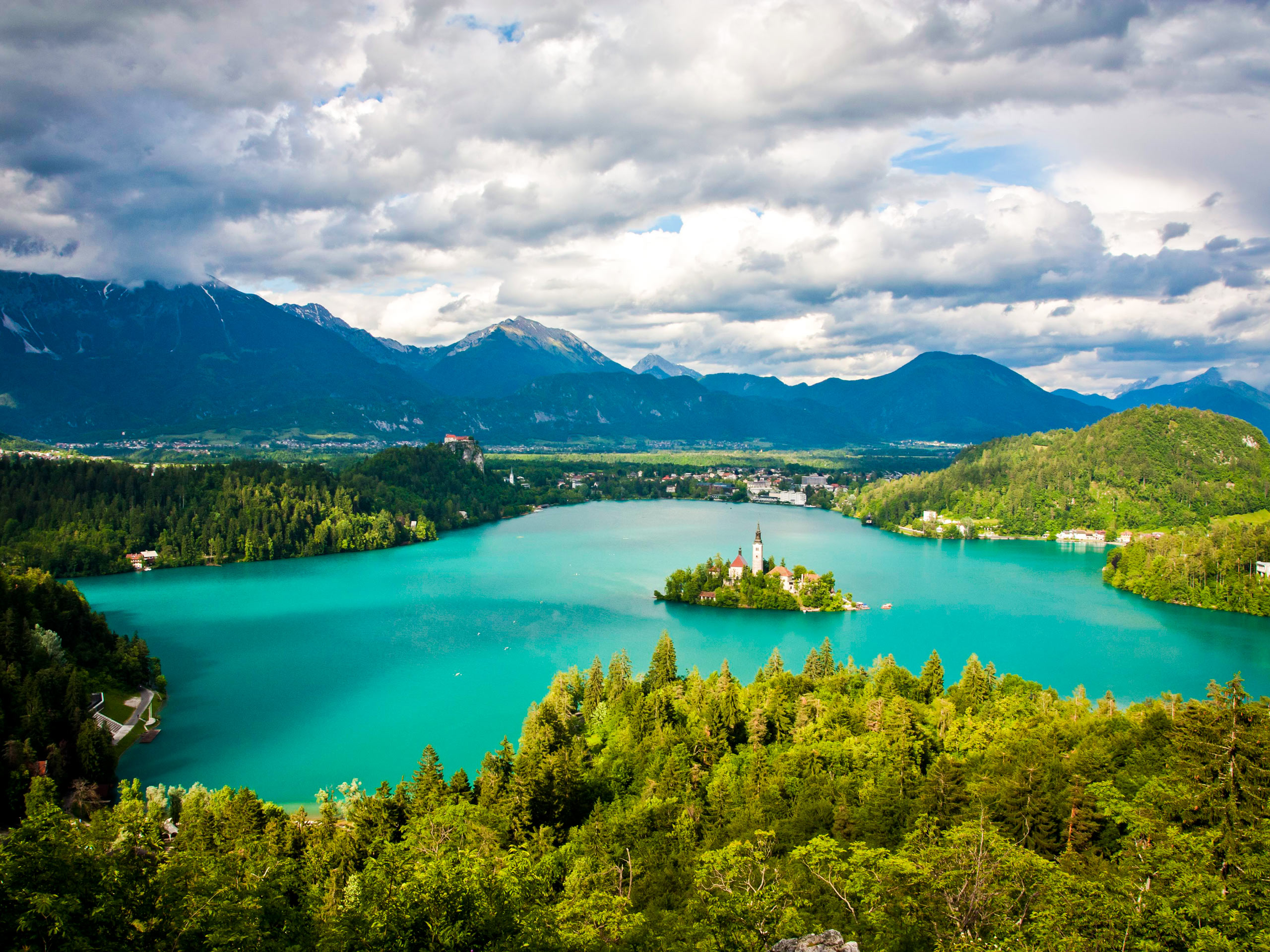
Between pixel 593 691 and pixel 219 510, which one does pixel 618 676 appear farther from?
pixel 219 510

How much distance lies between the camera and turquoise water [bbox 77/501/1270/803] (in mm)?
23953

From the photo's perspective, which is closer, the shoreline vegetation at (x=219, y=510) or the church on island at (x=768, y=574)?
the church on island at (x=768, y=574)

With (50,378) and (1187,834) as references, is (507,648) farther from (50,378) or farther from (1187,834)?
(50,378)

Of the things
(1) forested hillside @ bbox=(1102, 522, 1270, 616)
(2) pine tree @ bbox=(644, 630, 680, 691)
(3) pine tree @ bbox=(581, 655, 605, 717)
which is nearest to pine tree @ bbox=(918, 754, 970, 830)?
(3) pine tree @ bbox=(581, 655, 605, 717)

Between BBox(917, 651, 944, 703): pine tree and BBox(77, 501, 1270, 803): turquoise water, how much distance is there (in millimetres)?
7609

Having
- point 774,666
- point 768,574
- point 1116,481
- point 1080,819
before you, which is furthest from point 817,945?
point 1116,481

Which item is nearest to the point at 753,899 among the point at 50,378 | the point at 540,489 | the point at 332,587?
the point at 332,587

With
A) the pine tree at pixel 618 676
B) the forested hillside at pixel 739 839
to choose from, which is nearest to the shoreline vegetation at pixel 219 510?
the pine tree at pixel 618 676

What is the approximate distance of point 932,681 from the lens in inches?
941

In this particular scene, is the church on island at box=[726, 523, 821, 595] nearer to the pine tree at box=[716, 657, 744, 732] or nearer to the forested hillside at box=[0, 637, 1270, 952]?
the forested hillside at box=[0, 637, 1270, 952]

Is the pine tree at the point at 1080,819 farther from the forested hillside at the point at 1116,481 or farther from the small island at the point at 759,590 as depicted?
the forested hillside at the point at 1116,481

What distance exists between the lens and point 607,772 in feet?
61.7

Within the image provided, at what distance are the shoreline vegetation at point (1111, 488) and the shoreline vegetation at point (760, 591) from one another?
21.9m

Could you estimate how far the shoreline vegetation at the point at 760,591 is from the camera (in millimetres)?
40688
